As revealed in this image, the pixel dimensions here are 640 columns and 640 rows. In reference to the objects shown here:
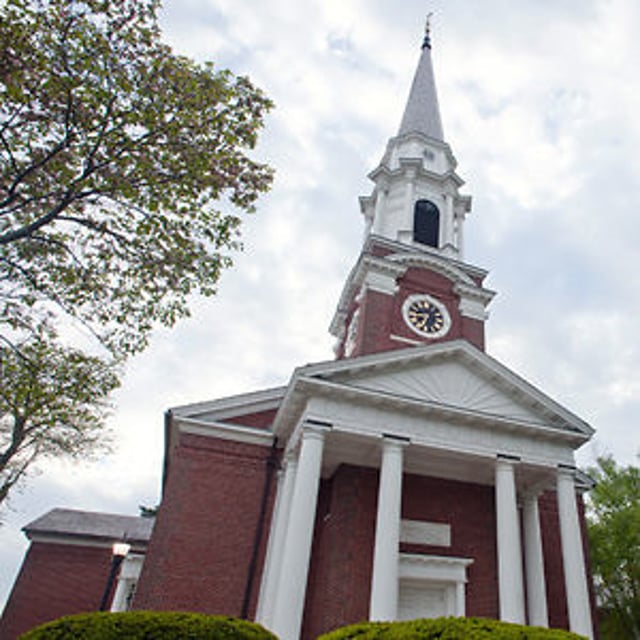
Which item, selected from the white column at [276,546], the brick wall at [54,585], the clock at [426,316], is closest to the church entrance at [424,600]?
the white column at [276,546]

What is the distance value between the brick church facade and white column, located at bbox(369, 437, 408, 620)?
0.11 feet

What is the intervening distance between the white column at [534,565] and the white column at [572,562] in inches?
71.2

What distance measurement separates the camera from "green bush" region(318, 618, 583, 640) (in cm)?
543

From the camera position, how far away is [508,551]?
42.7 feet

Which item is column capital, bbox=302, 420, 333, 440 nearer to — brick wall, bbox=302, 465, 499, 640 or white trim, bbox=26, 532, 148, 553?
brick wall, bbox=302, 465, 499, 640

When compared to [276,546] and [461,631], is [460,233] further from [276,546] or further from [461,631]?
[461,631]

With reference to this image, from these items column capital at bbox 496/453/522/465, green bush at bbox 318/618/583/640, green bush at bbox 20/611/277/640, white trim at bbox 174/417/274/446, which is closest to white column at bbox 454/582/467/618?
column capital at bbox 496/453/522/465

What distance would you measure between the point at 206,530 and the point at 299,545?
4.68m

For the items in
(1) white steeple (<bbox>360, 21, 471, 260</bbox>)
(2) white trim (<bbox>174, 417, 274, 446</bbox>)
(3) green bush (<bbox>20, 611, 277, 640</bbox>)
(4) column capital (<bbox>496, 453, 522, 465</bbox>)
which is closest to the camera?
(3) green bush (<bbox>20, 611, 277, 640</bbox>)

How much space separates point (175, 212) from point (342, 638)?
7050 millimetres

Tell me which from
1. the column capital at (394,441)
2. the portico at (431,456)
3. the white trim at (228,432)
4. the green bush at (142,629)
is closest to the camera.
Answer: the green bush at (142,629)

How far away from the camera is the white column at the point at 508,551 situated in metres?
12.4

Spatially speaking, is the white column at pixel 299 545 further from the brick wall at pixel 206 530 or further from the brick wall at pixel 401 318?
the brick wall at pixel 401 318

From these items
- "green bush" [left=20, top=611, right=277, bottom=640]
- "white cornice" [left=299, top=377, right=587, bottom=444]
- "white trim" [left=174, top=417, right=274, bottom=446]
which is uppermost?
"white cornice" [left=299, top=377, right=587, bottom=444]
